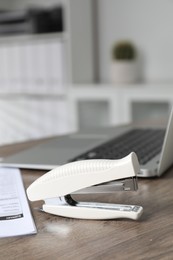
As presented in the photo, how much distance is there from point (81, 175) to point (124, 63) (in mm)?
2246

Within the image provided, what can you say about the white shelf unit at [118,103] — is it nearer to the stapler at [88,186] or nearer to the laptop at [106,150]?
the laptop at [106,150]

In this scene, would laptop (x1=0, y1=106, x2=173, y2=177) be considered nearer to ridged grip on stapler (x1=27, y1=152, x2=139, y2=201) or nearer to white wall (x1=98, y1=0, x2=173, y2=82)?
ridged grip on stapler (x1=27, y1=152, x2=139, y2=201)

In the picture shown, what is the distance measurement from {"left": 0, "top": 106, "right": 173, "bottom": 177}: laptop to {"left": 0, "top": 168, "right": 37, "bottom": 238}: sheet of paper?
86 millimetres

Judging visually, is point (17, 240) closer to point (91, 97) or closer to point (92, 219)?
point (92, 219)

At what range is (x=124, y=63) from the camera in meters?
2.80

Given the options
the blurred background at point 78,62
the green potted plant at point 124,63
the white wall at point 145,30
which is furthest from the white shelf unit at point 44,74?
the green potted plant at point 124,63

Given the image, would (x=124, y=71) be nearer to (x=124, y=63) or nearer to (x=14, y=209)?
(x=124, y=63)

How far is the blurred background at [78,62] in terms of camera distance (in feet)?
9.11

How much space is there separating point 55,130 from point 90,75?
1.50 ft

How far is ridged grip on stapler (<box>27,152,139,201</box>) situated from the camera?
0.60 meters

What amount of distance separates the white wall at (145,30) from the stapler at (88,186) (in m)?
2.26

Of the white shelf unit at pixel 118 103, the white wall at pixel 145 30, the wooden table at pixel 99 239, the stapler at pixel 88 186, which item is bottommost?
the white shelf unit at pixel 118 103

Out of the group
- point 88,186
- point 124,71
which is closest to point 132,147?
point 88,186

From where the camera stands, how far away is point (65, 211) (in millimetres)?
636
